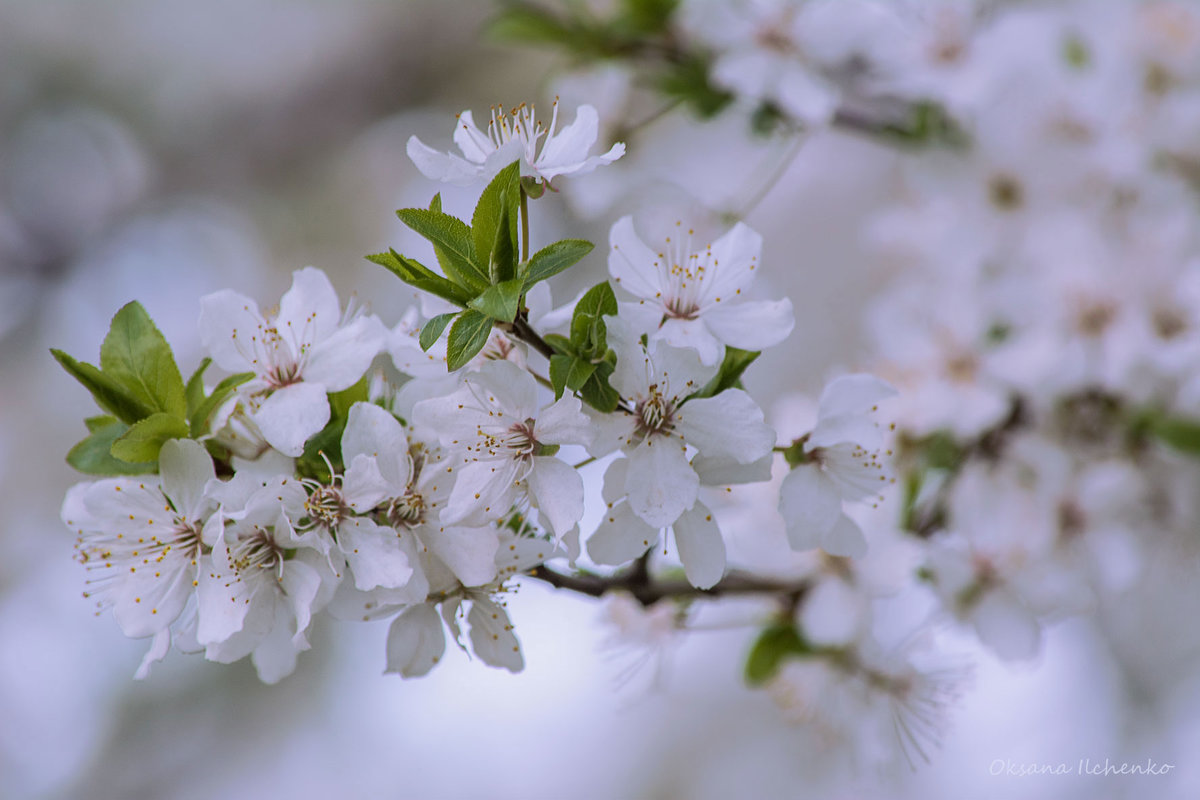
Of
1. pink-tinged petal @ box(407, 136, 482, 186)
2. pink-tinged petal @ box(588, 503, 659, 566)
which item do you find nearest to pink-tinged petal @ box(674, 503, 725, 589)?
pink-tinged petal @ box(588, 503, 659, 566)

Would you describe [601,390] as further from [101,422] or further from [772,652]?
[772,652]

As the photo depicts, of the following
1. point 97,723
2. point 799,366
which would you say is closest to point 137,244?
point 97,723

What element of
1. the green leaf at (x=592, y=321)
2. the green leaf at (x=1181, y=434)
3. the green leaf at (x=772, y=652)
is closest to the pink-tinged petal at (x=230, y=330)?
the green leaf at (x=592, y=321)

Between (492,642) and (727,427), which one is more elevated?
A: (727,427)

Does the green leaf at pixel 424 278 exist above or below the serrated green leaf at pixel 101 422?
above

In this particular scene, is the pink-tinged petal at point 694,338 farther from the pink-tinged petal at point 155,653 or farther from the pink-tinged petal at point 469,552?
the pink-tinged petal at point 155,653

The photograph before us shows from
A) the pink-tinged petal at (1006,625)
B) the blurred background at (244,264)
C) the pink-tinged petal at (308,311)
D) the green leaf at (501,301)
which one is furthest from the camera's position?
the blurred background at (244,264)

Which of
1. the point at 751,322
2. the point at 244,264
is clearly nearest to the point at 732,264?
the point at 751,322
